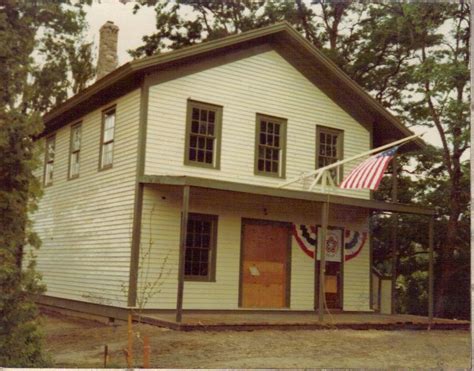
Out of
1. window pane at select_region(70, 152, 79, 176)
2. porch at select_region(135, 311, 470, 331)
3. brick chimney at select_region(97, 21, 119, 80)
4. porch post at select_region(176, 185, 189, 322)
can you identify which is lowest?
porch at select_region(135, 311, 470, 331)

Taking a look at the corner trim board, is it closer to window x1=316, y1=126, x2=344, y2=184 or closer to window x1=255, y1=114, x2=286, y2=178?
window x1=255, y1=114, x2=286, y2=178

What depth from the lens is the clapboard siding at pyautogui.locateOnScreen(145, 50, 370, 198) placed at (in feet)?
43.1

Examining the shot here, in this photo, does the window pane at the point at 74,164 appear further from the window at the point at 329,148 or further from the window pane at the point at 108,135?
the window at the point at 329,148

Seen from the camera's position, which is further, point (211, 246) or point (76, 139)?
point (76, 139)

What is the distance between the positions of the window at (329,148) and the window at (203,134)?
9.35 ft

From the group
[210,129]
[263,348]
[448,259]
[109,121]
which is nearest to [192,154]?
[210,129]

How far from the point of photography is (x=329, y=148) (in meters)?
15.6

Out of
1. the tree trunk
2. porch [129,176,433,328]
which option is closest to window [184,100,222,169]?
porch [129,176,433,328]

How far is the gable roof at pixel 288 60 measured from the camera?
13094 mm

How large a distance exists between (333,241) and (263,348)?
639cm

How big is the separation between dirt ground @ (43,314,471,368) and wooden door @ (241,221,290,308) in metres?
2.76

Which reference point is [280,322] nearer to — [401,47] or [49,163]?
[49,163]

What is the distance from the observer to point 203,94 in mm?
13703

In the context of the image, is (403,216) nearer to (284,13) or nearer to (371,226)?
(371,226)
